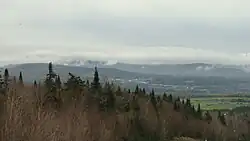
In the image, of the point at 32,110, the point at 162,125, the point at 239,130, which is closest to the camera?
the point at 32,110

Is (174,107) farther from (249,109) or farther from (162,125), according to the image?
(249,109)

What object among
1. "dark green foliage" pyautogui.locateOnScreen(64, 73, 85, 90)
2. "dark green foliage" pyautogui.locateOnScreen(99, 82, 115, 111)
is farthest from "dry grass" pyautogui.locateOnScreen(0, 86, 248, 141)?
"dark green foliage" pyautogui.locateOnScreen(64, 73, 85, 90)

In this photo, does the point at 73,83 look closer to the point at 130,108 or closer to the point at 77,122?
the point at 130,108

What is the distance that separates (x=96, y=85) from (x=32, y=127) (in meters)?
64.5

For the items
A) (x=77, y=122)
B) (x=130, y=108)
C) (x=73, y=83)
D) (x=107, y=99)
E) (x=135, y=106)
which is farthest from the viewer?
(x=135, y=106)

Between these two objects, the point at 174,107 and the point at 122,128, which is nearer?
the point at 122,128

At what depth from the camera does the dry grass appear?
1253cm

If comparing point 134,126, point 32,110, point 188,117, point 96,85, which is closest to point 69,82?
point 96,85

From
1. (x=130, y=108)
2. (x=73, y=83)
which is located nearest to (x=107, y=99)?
(x=73, y=83)

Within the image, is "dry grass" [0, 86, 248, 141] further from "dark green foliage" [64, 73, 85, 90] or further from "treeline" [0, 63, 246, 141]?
"dark green foliage" [64, 73, 85, 90]

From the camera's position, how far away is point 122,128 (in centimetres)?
5797

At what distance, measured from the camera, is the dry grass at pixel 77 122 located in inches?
493

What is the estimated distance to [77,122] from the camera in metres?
23.5

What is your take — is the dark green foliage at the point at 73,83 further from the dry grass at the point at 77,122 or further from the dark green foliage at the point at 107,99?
the dry grass at the point at 77,122
